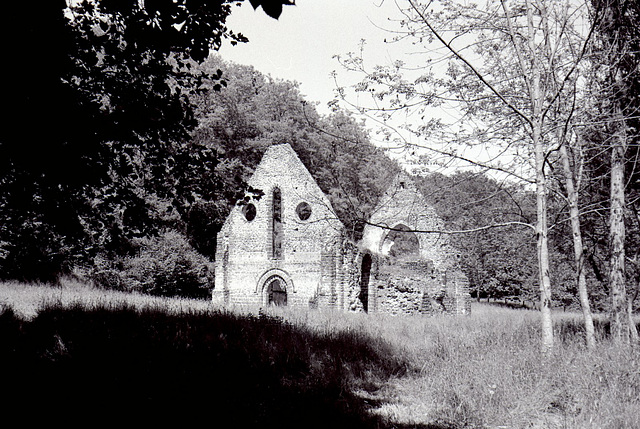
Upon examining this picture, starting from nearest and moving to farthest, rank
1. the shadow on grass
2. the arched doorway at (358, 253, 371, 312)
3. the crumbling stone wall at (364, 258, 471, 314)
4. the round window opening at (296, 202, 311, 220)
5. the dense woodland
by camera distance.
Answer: the dense woodland < the shadow on grass < the crumbling stone wall at (364, 258, 471, 314) < the arched doorway at (358, 253, 371, 312) < the round window opening at (296, 202, 311, 220)

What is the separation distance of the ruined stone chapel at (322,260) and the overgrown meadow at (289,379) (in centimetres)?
1259

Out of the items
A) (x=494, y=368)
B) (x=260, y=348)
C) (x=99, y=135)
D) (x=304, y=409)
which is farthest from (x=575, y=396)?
(x=99, y=135)

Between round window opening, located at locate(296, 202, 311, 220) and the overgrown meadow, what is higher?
round window opening, located at locate(296, 202, 311, 220)

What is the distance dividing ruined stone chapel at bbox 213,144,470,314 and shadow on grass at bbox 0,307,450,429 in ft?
40.3

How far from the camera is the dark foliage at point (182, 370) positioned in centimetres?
453

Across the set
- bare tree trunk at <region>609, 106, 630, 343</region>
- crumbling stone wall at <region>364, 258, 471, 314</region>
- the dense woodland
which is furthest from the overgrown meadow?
crumbling stone wall at <region>364, 258, 471, 314</region>

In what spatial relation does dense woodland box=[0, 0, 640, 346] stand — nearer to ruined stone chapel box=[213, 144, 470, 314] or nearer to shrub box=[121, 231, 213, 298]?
ruined stone chapel box=[213, 144, 470, 314]

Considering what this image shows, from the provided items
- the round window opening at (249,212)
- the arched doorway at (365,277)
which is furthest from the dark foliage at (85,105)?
the arched doorway at (365,277)

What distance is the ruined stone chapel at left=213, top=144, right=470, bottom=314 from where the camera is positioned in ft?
69.1

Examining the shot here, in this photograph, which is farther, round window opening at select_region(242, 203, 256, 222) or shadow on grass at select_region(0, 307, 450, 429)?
round window opening at select_region(242, 203, 256, 222)

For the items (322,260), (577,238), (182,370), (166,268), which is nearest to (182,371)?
Result: (182,370)

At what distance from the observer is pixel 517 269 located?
36.1 metres

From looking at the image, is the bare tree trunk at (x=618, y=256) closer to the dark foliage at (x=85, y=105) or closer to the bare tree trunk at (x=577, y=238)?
the bare tree trunk at (x=577, y=238)

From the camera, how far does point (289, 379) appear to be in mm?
6539
